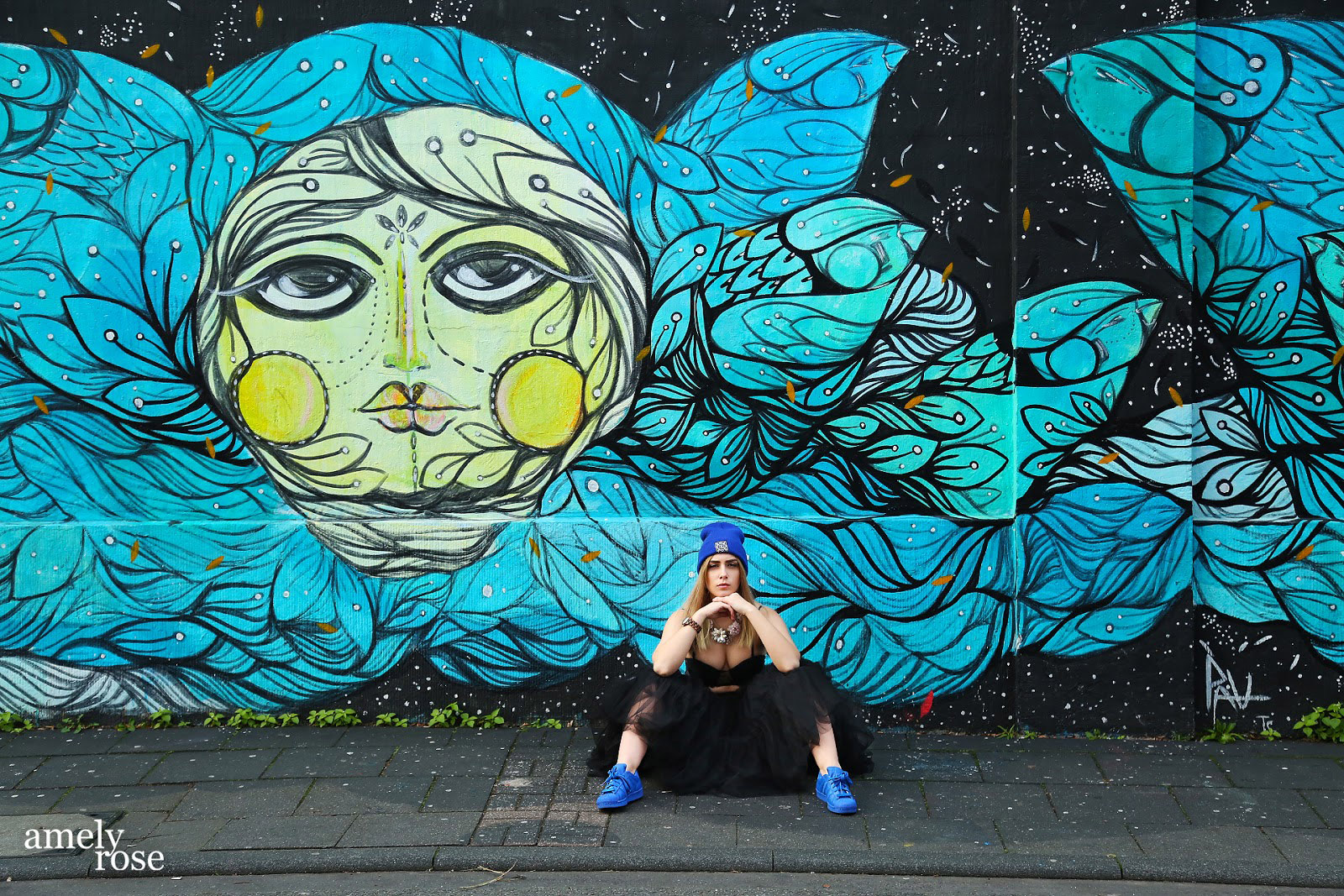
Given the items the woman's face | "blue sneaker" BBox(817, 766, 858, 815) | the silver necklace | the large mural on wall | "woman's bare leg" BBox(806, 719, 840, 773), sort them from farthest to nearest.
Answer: the large mural on wall, the silver necklace, the woman's face, "woman's bare leg" BBox(806, 719, 840, 773), "blue sneaker" BBox(817, 766, 858, 815)

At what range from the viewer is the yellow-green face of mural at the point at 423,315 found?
6.01 metres

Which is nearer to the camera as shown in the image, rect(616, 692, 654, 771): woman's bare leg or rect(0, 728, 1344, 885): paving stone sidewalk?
Result: rect(0, 728, 1344, 885): paving stone sidewalk

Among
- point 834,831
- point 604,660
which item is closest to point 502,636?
point 604,660

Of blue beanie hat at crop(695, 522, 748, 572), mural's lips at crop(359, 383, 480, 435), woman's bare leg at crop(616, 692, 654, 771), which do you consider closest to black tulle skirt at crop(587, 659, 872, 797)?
woman's bare leg at crop(616, 692, 654, 771)

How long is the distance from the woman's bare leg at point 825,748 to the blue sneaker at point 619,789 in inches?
29.9

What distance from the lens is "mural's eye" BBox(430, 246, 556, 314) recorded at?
6.04 m

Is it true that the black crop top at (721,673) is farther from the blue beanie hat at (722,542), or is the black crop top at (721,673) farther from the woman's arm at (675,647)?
the blue beanie hat at (722,542)

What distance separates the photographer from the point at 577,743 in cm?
575

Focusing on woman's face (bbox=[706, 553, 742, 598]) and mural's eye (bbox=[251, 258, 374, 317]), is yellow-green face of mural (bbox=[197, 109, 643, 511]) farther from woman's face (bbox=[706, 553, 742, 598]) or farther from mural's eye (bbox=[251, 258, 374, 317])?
woman's face (bbox=[706, 553, 742, 598])

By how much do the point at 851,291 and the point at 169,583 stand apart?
3.75 metres

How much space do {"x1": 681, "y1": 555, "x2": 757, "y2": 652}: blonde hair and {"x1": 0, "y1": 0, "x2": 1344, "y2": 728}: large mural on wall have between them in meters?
0.72

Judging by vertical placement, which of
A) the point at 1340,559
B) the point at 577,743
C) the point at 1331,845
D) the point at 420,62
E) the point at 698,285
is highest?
the point at 420,62

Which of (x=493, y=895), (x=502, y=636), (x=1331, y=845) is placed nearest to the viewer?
(x=493, y=895)

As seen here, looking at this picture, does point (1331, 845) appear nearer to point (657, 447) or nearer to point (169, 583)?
point (657, 447)
